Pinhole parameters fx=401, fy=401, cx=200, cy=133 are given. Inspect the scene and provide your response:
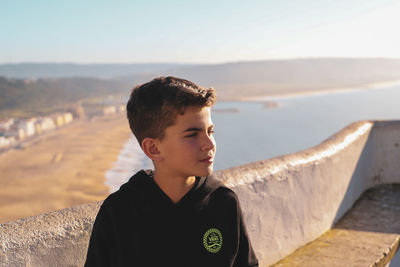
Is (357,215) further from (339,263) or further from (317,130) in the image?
(317,130)

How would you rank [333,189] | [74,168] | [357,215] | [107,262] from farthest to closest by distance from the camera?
[74,168]
[357,215]
[333,189]
[107,262]

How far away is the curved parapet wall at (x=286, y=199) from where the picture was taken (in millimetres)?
1594

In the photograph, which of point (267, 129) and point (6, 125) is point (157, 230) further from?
point (6, 125)

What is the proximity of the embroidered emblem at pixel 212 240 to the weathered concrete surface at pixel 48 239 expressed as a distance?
60cm

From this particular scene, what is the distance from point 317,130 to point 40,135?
42567 mm

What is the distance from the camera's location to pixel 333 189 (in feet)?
11.4

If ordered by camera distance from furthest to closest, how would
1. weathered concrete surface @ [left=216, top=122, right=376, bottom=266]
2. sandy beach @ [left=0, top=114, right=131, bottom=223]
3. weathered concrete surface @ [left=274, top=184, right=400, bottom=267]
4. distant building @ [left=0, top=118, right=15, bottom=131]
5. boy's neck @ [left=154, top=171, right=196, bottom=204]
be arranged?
distant building @ [left=0, top=118, right=15, bottom=131] < sandy beach @ [left=0, top=114, right=131, bottom=223] < weathered concrete surface @ [left=274, top=184, right=400, bottom=267] < weathered concrete surface @ [left=216, top=122, right=376, bottom=266] < boy's neck @ [left=154, top=171, right=196, bottom=204]

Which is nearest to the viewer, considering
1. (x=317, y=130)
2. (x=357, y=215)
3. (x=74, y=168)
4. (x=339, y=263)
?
(x=339, y=263)

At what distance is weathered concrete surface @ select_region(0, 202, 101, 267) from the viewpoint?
59.9 inches

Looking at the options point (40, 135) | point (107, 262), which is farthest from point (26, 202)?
point (40, 135)

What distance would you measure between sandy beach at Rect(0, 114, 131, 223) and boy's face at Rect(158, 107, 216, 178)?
23.9m

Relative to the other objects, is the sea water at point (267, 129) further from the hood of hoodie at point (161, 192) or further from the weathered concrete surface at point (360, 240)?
the hood of hoodie at point (161, 192)

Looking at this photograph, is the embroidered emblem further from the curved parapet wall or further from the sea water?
the sea water

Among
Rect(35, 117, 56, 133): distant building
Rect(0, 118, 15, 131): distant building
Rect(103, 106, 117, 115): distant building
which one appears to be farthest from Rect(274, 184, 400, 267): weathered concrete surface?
Rect(103, 106, 117, 115): distant building
